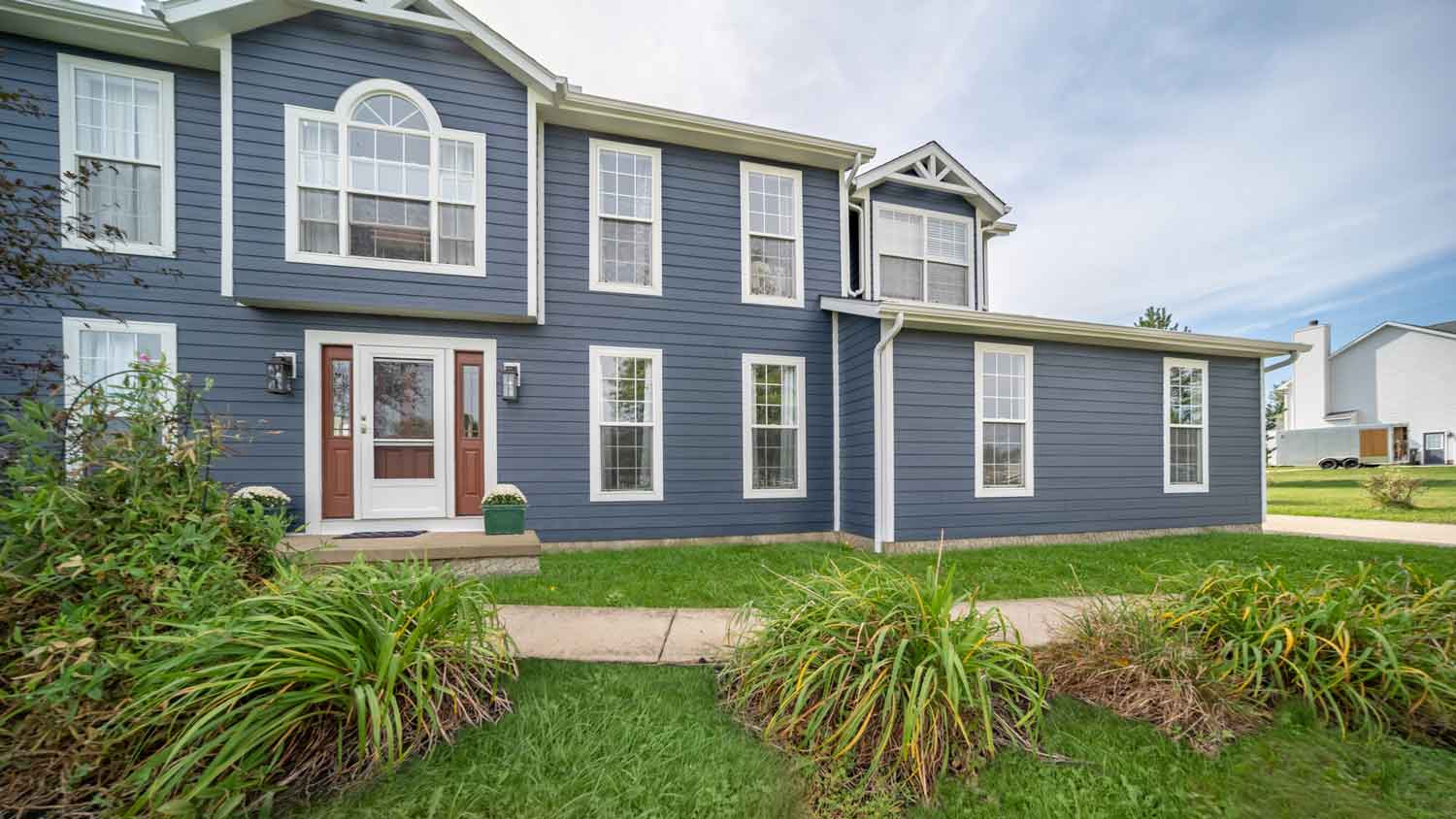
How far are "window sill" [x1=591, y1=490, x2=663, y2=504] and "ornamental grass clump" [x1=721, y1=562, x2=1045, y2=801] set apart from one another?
4335 millimetres

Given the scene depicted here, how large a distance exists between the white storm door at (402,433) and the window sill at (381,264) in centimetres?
89

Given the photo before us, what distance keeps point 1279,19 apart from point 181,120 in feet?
44.8

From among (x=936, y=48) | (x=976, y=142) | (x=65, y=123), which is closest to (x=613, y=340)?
(x=65, y=123)

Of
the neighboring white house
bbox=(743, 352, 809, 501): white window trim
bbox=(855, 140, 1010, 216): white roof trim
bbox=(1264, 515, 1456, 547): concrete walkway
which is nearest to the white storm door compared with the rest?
bbox=(743, 352, 809, 501): white window trim

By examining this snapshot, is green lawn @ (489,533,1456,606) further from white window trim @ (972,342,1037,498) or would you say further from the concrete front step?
white window trim @ (972,342,1037,498)

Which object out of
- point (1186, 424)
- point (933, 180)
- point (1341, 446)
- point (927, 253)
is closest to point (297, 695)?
point (927, 253)

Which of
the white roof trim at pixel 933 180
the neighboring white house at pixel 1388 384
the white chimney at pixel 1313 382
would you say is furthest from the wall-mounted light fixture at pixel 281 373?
the white chimney at pixel 1313 382

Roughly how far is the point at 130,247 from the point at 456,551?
466 centimetres

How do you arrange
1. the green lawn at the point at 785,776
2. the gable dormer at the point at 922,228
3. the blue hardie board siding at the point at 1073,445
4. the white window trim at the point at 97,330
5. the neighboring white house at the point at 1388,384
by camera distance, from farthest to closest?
1. the neighboring white house at the point at 1388,384
2. the gable dormer at the point at 922,228
3. the blue hardie board siding at the point at 1073,445
4. the white window trim at the point at 97,330
5. the green lawn at the point at 785,776

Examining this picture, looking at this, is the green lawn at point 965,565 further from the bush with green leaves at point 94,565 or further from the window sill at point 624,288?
the window sill at point 624,288

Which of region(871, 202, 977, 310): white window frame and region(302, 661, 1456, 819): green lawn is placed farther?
region(871, 202, 977, 310): white window frame

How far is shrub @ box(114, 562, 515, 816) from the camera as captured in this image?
1.59 metres

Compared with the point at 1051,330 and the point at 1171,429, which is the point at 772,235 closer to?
the point at 1051,330

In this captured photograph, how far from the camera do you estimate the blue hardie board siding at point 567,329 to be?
5531 millimetres
